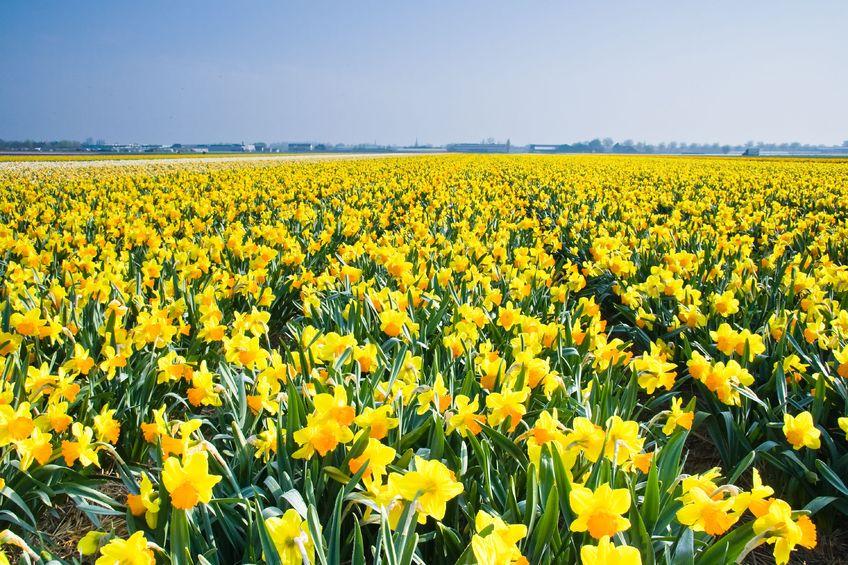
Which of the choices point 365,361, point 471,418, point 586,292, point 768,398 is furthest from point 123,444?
point 586,292

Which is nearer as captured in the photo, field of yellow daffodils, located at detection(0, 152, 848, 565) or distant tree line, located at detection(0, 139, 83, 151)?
field of yellow daffodils, located at detection(0, 152, 848, 565)

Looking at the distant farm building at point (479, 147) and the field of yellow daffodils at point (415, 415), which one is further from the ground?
the distant farm building at point (479, 147)

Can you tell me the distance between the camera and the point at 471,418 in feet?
5.71

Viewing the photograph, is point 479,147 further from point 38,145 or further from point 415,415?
point 415,415

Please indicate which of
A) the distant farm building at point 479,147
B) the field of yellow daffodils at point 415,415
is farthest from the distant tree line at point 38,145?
the field of yellow daffodils at point 415,415

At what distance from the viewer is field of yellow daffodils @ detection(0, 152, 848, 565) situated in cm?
133

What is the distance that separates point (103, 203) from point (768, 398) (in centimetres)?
931

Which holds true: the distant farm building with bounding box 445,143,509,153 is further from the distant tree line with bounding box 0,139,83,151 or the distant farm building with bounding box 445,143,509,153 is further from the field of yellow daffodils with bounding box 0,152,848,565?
the field of yellow daffodils with bounding box 0,152,848,565

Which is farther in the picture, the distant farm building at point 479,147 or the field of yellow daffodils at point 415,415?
the distant farm building at point 479,147

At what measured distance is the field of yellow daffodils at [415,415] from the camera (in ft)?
4.38

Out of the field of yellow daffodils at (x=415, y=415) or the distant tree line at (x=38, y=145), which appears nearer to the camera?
the field of yellow daffodils at (x=415, y=415)

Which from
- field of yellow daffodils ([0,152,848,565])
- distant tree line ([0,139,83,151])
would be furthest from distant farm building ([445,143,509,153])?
field of yellow daffodils ([0,152,848,565])

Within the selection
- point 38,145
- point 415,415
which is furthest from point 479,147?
point 415,415

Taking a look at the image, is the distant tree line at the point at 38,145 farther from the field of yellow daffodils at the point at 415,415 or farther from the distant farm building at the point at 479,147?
the field of yellow daffodils at the point at 415,415
